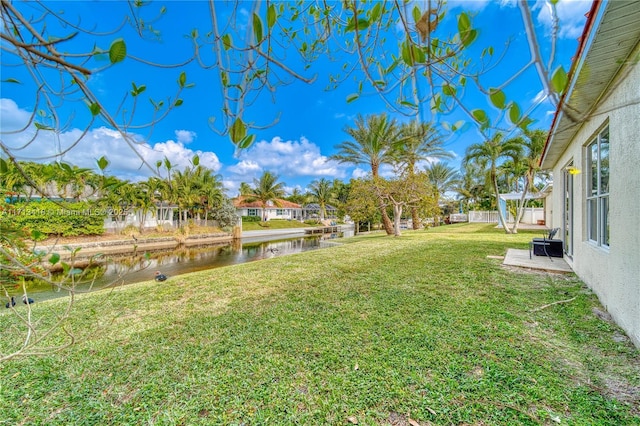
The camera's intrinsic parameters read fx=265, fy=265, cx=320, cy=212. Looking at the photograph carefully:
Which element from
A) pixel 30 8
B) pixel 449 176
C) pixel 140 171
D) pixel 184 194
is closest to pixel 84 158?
pixel 140 171

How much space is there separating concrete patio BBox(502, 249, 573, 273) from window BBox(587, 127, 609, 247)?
1.29m

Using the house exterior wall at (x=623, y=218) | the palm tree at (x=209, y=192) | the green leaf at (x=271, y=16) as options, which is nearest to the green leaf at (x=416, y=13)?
the green leaf at (x=271, y=16)

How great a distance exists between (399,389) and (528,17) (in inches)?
97.1

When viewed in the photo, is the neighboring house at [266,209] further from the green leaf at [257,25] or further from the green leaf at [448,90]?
the green leaf at [448,90]

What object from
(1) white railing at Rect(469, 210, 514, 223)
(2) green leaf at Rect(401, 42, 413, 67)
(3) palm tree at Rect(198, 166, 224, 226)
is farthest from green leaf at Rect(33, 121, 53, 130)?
(1) white railing at Rect(469, 210, 514, 223)

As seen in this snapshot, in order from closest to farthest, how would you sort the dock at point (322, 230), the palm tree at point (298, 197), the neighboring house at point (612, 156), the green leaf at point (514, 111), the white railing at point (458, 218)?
the green leaf at point (514, 111) → the neighboring house at point (612, 156) → the white railing at point (458, 218) → the dock at point (322, 230) → the palm tree at point (298, 197)

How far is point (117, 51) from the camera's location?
3.68 feet

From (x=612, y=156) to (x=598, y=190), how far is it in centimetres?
99

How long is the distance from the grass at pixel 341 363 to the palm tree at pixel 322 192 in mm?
39087

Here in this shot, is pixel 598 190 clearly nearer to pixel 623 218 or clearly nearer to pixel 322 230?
pixel 623 218

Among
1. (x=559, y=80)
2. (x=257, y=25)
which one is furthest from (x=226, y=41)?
(x=559, y=80)

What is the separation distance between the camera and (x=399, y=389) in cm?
218

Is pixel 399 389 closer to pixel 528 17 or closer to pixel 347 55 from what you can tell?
pixel 528 17

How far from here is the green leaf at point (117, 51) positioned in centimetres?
109
